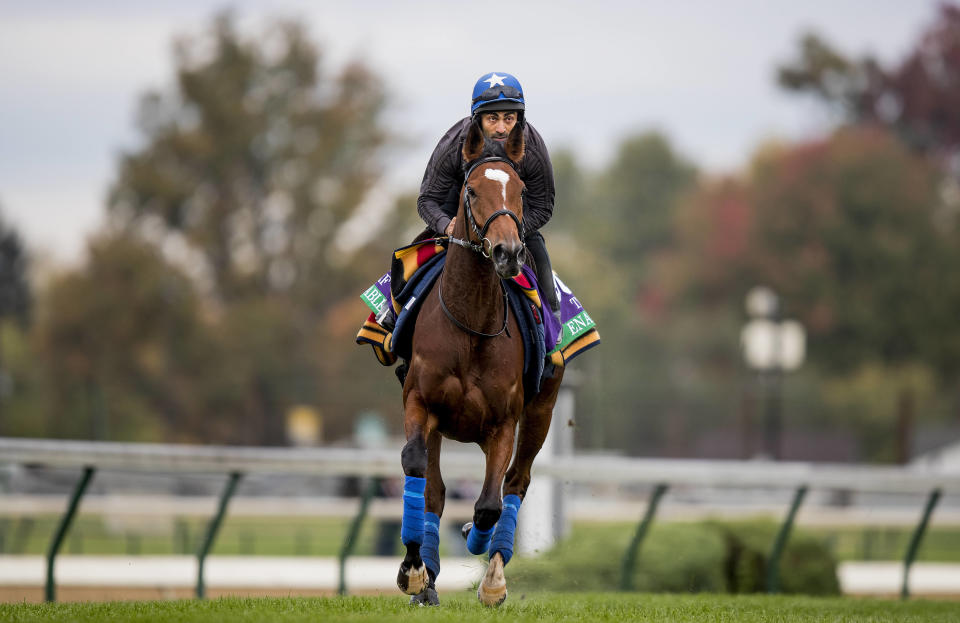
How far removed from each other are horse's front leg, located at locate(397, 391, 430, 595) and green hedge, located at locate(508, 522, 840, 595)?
4.40 metres

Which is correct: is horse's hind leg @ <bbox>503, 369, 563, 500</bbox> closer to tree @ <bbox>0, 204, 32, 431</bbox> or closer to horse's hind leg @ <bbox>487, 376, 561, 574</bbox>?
horse's hind leg @ <bbox>487, 376, 561, 574</bbox>

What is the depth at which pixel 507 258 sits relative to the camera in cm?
748

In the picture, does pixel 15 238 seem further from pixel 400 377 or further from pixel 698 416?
pixel 400 377

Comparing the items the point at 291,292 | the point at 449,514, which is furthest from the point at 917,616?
the point at 291,292

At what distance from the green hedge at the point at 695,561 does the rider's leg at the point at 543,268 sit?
395cm

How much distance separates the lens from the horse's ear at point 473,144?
26.8ft

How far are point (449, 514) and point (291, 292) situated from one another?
1014 inches

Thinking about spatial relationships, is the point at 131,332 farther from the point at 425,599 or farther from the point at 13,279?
the point at 425,599

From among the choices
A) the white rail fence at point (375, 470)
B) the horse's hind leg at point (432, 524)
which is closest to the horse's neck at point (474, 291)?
the horse's hind leg at point (432, 524)

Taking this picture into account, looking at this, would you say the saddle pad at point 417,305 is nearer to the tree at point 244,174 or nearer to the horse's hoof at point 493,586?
the horse's hoof at point 493,586

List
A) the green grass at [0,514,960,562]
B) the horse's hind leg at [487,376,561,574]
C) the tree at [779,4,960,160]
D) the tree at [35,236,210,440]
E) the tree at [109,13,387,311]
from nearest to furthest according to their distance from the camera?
the horse's hind leg at [487,376,561,574], the green grass at [0,514,960,562], the tree at [35,236,210,440], the tree at [109,13,387,311], the tree at [779,4,960,160]

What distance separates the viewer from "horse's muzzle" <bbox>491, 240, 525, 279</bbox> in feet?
24.5

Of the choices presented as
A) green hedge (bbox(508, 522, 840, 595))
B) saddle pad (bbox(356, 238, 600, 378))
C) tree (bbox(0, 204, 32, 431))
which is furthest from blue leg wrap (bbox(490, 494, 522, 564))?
tree (bbox(0, 204, 32, 431))

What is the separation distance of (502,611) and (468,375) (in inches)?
51.6
